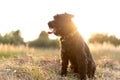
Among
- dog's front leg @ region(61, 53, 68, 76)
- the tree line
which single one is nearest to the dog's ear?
dog's front leg @ region(61, 53, 68, 76)

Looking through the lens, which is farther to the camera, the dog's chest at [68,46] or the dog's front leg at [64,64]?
the dog's front leg at [64,64]

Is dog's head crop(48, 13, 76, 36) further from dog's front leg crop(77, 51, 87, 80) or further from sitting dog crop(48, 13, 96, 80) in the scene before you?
dog's front leg crop(77, 51, 87, 80)

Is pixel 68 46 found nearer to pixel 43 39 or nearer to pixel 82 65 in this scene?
pixel 82 65

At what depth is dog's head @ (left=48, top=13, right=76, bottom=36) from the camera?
11521 mm

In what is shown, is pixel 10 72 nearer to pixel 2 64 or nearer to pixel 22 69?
pixel 22 69

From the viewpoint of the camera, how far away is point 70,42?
11633 millimetres

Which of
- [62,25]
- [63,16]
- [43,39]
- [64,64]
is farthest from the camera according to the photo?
[43,39]

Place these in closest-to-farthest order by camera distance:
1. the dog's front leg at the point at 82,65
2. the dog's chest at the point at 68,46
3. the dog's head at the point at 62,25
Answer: the dog's head at the point at 62,25 < the dog's chest at the point at 68,46 < the dog's front leg at the point at 82,65

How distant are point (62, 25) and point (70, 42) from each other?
49 centimetres

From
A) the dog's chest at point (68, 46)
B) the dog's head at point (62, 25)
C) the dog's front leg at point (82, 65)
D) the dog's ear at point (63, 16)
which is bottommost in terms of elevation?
the dog's front leg at point (82, 65)

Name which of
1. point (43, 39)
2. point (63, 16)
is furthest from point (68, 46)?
point (43, 39)

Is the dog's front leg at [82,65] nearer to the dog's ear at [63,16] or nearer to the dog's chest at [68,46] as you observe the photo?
the dog's chest at [68,46]

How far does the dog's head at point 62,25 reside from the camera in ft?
37.8

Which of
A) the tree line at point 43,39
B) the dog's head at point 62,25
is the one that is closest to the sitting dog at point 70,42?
the dog's head at point 62,25
